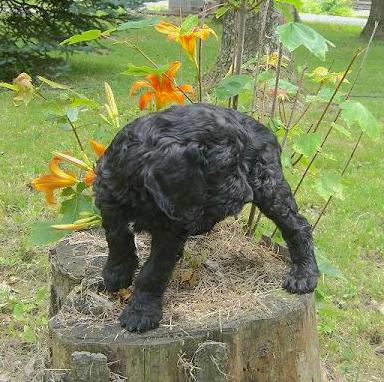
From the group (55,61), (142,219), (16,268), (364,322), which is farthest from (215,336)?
(55,61)

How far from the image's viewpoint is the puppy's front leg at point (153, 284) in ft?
8.09

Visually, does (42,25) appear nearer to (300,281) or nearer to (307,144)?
(307,144)

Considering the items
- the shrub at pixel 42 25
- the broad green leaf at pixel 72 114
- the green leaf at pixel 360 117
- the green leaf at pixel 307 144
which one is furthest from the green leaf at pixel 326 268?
the shrub at pixel 42 25

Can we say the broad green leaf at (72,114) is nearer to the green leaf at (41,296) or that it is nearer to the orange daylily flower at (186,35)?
the orange daylily flower at (186,35)

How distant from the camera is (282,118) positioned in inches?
157

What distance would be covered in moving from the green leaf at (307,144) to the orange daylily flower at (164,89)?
1.94 feet

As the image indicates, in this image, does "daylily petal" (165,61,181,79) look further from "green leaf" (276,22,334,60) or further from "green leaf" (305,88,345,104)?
"green leaf" (276,22,334,60)

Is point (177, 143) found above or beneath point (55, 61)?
above

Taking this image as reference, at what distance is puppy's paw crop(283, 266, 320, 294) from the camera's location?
2.90 meters

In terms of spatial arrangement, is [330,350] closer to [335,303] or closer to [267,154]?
[335,303]

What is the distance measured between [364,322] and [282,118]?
151cm

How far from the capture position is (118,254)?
9.00 ft

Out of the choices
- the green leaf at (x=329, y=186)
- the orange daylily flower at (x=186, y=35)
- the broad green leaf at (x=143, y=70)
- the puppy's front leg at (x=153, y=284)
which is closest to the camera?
the puppy's front leg at (x=153, y=284)

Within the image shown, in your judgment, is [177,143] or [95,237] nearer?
[177,143]
